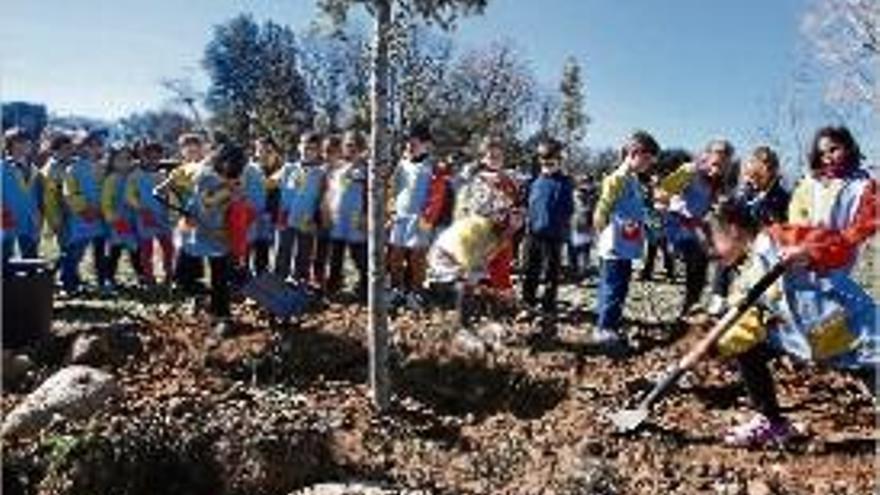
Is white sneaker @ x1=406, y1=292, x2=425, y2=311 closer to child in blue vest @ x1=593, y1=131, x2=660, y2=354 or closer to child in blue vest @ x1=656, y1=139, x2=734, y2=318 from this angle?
child in blue vest @ x1=593, y1=131, x2=660, y2=354

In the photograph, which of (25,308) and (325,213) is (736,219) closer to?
(25,308)

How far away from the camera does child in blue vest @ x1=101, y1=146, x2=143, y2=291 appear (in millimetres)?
15320

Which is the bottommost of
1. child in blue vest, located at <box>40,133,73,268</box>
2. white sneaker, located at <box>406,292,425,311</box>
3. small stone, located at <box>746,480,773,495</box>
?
small stone, located at <box>746,480,773,495</box>

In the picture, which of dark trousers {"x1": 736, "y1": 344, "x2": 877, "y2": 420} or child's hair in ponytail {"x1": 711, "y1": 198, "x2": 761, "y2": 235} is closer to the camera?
dark trousers {"x1": 736, "y1": 344, "x2": 877, "y2": 420}

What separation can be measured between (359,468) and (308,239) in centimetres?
697

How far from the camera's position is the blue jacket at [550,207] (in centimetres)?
1245

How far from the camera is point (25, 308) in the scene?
10945 millimetres

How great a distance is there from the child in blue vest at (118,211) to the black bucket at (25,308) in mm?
3969

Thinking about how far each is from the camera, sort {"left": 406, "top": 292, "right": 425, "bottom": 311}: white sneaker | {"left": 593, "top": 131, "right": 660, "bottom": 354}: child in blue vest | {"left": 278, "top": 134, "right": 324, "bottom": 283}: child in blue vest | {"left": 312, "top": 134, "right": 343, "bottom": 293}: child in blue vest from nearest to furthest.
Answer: {"left": 593, "top": 131, "right": 660, "bottom": 354}: child in blue vest → {"left": 406, "top": 292, "right": 425, "bottom": 311}: white sneaker → {"left": 312, "top": 134, "right": 343, "bottom": 293}: child in blue vest → {"left": 278, "top": 134, "right": 324, "bottom": 283}: child in blue vest

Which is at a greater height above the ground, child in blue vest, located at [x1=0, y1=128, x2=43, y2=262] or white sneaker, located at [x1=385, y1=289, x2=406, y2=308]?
child in blue vest, located at [x1=0, y1=128, x2=43, y2=262]

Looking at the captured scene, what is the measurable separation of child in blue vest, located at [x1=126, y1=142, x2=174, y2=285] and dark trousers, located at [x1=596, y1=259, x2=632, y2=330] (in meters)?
6.03

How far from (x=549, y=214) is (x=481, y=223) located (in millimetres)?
1111

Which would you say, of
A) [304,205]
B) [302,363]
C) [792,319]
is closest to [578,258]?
[304,205]

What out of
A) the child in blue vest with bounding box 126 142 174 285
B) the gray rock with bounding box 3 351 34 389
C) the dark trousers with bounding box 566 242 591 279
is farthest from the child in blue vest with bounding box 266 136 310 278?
the dark trousers with bounding box 566 242 591 279
